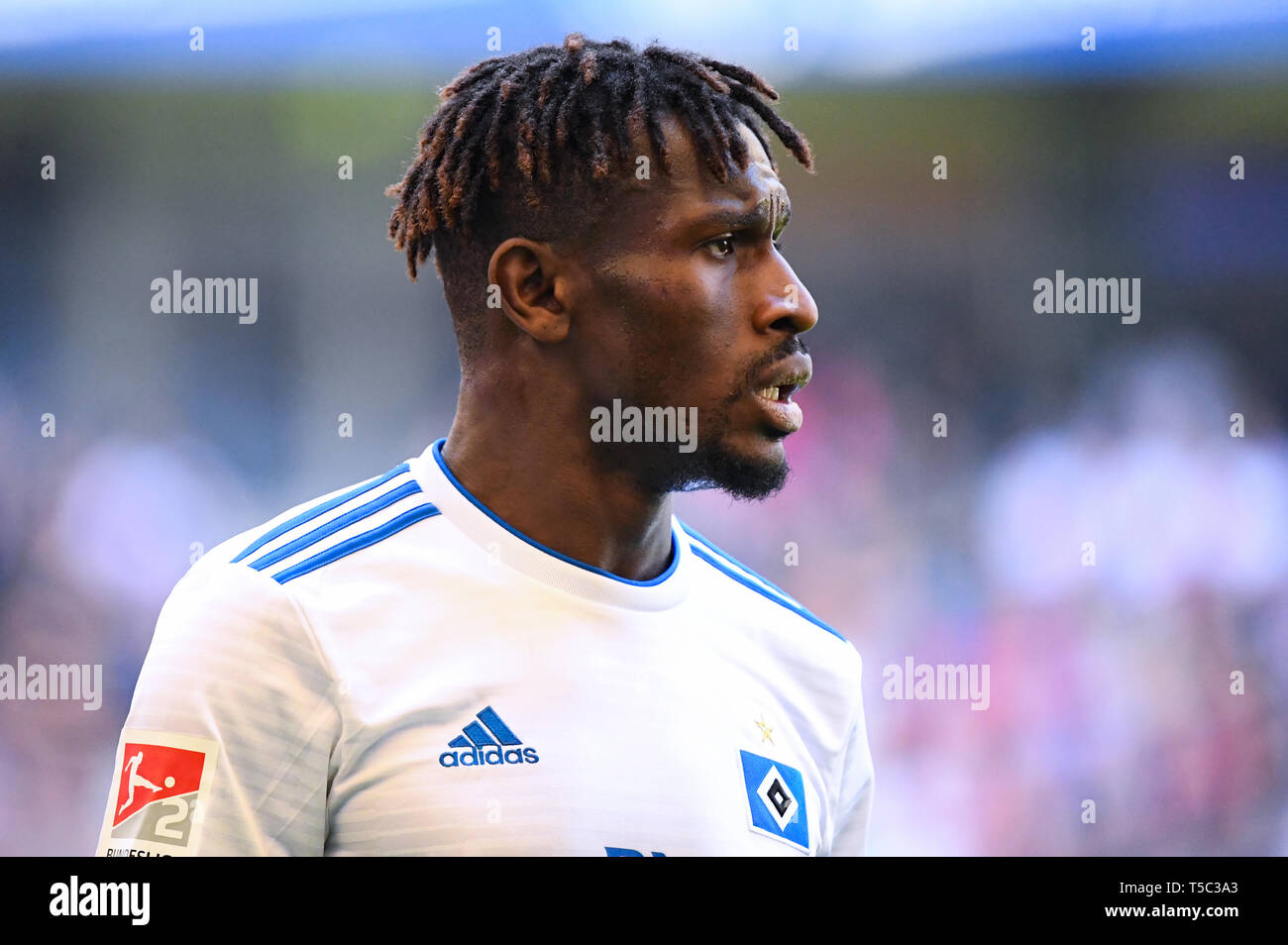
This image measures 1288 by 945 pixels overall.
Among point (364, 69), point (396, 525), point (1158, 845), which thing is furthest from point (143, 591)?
point (1158, 845)

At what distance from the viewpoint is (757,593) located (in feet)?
8.68

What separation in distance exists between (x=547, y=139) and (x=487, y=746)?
41.6 inches

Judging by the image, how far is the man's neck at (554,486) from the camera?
2.37 metres

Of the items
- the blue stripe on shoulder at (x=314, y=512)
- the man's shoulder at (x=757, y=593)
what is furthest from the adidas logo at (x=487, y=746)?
the man's shoulder at (x=757, y=593)

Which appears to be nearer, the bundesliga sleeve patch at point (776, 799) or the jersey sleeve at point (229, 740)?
the jersey sleeve at point (229, 740)

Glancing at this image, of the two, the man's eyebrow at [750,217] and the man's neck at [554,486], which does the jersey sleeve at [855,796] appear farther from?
the man's eyebrow at [750,217]

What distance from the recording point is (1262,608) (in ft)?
20.1

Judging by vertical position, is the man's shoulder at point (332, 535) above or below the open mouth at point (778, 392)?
below

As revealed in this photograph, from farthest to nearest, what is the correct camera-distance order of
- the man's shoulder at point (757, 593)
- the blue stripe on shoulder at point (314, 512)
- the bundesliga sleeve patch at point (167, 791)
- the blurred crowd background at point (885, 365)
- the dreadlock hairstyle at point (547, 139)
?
the blurred crowd background at point (885, 365), the man's shoulder at point (757, 593), the dreadlock hairstyle at point (547, 139), the blue stripe on shoulder at point (314, 512), the bundesliga sleeve patch at point (167, 791)

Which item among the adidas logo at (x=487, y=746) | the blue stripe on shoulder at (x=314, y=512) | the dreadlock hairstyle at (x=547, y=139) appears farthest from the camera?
the dreadlock hairstyle at (x=547, y=139)

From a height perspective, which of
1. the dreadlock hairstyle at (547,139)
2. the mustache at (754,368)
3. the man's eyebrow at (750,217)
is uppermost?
the dreadlock hairstyle at (547,139)

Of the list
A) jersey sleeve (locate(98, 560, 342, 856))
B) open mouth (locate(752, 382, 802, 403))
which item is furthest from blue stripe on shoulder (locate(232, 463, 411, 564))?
open mouth (locate(752, 382, 802, 403))

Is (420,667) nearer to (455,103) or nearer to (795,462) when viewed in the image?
(455,103)

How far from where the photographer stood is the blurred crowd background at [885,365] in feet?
18.9
